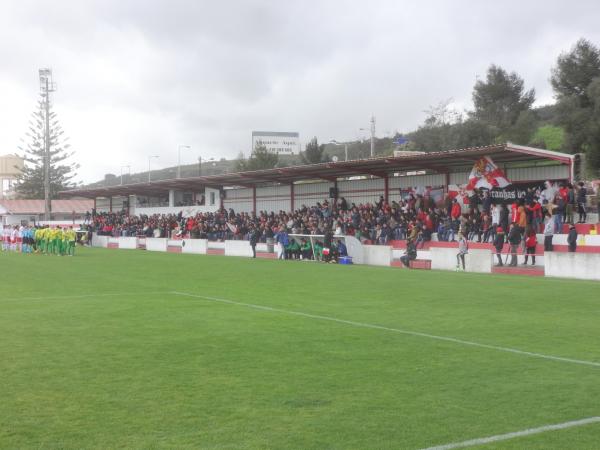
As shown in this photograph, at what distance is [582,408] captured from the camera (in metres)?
6.47

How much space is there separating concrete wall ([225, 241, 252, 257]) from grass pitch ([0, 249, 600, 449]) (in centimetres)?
2306

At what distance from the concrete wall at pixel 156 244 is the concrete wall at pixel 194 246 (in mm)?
2483

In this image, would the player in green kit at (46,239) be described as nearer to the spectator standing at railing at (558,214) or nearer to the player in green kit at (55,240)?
the player in green kit at (55,240)

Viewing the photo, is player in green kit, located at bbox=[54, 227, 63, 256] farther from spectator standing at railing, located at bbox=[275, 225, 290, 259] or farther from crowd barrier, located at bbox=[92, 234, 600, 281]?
spectator standing at railing, located at bbox=[275, 225, 290, 259]

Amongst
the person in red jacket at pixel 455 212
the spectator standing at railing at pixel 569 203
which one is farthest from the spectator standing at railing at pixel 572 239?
the person in red jacket at pixel 455 212

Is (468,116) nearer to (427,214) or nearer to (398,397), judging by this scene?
(427,214)

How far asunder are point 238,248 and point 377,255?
11.6 meters

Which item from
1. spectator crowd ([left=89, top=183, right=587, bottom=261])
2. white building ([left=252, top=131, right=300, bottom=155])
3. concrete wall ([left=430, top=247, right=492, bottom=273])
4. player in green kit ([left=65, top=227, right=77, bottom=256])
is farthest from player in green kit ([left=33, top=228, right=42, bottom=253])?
white building ([left=252, top=131, right=300, bottom=155])

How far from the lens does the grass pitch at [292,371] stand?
5.79 meters

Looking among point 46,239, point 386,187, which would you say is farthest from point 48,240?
point 386,187

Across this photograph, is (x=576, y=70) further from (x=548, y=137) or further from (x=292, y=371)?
(x=292, y=371)

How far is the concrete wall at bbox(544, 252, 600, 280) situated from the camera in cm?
2248

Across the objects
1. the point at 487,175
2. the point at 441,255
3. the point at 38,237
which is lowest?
the point at 441,255

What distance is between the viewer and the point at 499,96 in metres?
82.5
